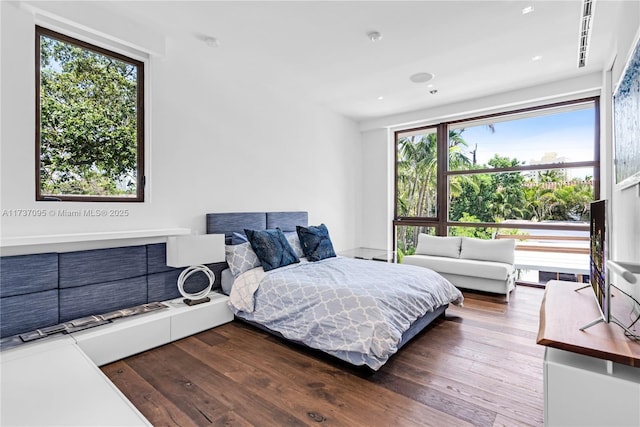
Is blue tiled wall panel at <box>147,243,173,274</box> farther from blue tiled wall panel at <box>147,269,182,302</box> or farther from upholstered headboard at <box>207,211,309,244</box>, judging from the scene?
upholstered headboard at <box>207,211,309,244</box>

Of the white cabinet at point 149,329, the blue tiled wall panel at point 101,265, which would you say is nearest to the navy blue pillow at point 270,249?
the white cabinet at point 149,329

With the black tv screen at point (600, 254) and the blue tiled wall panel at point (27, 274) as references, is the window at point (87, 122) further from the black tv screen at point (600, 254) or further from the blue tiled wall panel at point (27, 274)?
the black tv screen at point (600, 254)

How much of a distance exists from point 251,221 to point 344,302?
1930 mm

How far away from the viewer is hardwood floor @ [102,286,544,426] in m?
1.84

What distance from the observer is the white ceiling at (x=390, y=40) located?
265 cm

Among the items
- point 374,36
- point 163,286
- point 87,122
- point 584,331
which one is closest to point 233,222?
point 163,286

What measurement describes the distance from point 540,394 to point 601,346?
3.12 ft

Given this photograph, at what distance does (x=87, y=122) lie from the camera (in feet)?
9.11

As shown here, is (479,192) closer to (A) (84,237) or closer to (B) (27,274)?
(A) (84,237)

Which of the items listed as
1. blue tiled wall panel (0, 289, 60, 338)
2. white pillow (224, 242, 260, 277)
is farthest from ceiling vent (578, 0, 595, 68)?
blue tiled wall panel (0, 289, 60, 338)

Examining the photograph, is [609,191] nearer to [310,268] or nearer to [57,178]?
[310,268]

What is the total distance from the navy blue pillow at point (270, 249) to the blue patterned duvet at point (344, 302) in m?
0.09

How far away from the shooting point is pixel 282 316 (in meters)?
2.79

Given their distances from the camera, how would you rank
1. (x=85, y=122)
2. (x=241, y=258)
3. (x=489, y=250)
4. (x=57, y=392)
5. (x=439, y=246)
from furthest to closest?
1. (x=439, y=246)
2. (x=489, y=250)
3. (x=241, y=258)
4. (x=85, y=122)
5. (x=57, y=392)
